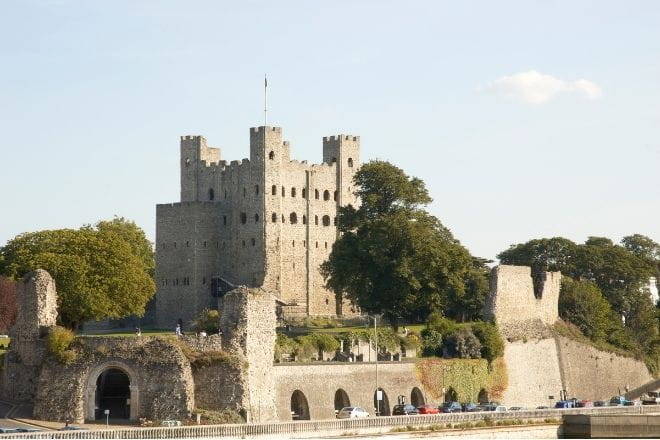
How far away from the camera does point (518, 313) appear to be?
8700 centimetres

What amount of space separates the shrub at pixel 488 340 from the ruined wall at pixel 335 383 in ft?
24.4

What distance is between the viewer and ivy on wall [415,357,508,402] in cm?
7456

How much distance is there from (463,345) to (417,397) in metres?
6.60

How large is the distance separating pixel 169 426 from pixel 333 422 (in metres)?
5.86

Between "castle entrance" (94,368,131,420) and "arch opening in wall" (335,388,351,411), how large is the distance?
10337mm

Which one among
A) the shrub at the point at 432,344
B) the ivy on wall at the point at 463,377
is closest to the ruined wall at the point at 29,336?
the ivy on wall at the point at 463,377

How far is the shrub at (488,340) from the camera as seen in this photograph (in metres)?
80.3

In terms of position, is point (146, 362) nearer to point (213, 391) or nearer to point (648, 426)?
point (213, 391)

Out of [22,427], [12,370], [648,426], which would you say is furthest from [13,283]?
[648,426]

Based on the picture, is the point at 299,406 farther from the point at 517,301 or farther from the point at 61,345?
the point at 517,301

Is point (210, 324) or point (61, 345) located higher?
point (210, 324)

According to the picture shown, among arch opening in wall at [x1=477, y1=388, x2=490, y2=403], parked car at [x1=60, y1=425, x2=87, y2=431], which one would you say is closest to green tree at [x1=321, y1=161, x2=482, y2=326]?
arch opening in wall at [x1=477, y1=388, x2=490, y2=403]

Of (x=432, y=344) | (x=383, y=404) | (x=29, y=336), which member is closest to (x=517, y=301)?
(x=432, y=344)

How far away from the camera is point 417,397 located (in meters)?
73.8
